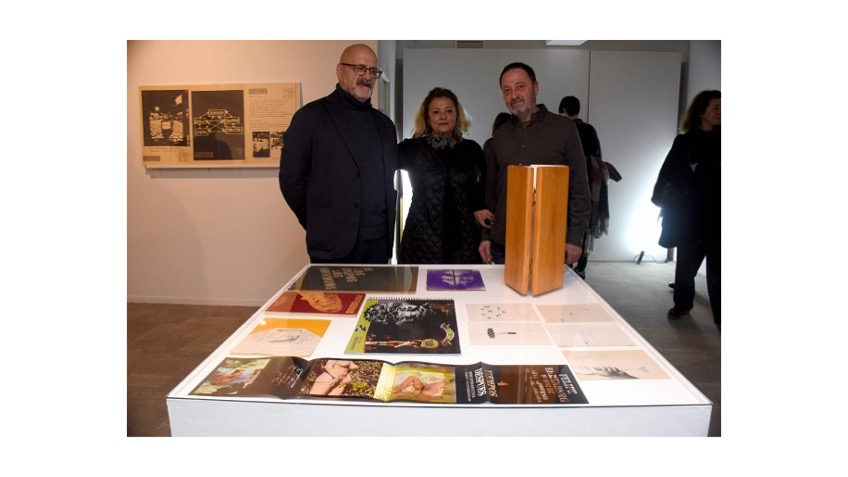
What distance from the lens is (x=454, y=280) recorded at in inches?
71.7

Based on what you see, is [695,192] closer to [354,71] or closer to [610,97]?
[354,71]

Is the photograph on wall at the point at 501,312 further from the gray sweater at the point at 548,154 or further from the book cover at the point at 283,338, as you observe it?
the gray sweater at the point at 548,154

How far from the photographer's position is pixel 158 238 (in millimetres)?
4105

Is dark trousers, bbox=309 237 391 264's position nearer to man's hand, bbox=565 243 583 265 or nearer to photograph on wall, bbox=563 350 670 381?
man's hand, bbox=565 243 583 265

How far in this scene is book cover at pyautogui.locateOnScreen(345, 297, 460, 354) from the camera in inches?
47.8

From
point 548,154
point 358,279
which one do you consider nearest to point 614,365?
point 358,279

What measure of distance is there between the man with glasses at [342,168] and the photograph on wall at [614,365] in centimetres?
134

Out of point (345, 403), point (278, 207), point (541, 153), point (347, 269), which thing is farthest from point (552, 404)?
point (278, 207)

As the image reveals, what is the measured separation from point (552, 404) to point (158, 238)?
3.94 m

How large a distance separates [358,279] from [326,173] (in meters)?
0.68

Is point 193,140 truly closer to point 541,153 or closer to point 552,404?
point 541,153

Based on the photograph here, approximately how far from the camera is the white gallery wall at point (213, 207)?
3795mm

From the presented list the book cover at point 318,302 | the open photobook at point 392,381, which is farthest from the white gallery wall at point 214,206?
the open photobook at point 392,381

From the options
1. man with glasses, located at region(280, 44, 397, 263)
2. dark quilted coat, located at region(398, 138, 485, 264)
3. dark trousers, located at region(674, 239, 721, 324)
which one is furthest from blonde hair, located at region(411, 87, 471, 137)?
dark trousers, located at region(674, 239, 721, 324)
